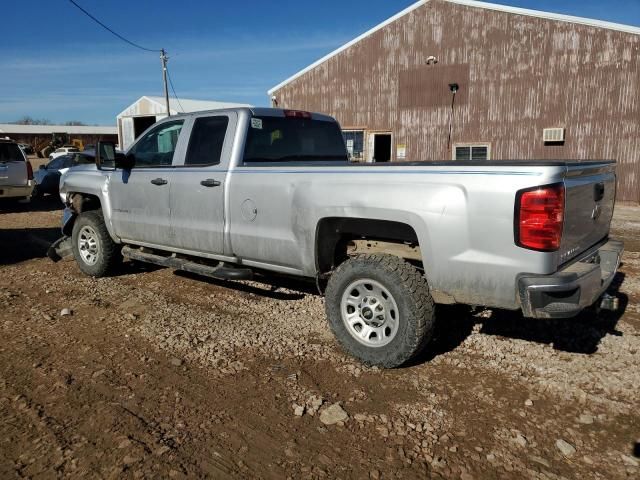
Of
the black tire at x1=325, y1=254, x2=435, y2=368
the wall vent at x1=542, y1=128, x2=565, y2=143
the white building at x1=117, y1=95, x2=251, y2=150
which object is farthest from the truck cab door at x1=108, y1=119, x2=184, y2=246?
the white building at x1=117, y1=95, x2=251, y2=150

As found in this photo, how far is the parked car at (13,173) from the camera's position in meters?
12.9

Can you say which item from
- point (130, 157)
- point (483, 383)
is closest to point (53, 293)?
point (130, 157)

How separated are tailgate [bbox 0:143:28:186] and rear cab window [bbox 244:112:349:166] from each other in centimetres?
1055

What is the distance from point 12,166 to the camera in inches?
511

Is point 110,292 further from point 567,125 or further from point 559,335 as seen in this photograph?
point 567,125

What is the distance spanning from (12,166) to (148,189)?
31.1 ft

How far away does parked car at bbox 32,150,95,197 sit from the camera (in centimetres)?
1549

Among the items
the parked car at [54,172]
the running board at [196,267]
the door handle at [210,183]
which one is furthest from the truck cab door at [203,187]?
the parked car at [54,172]

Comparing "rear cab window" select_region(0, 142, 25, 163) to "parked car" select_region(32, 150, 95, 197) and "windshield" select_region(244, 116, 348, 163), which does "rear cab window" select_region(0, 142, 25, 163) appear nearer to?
"parked car" select_region(32, 150, 95, 197)

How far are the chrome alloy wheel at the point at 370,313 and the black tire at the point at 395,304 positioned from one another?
0.06 feet

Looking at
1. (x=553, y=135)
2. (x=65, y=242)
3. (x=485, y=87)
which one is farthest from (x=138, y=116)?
(x=65, y=242)

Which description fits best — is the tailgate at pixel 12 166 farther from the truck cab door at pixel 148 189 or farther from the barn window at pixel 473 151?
the barn window at pixel 473 151

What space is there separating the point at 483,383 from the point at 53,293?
4794 millimetres

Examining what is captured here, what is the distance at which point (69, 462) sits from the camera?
270cm
